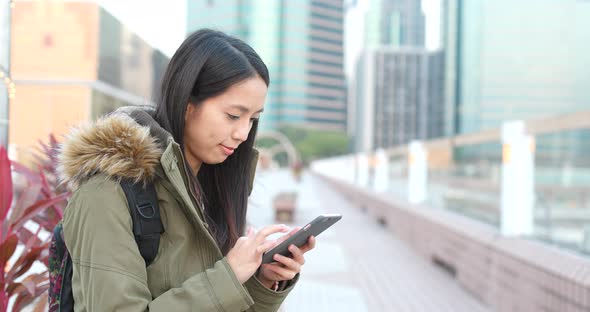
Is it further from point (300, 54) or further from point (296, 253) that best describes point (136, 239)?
point (300, 54)

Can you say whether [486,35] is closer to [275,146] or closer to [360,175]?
[360,175]

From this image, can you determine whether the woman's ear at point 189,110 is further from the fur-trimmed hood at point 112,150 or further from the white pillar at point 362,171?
the white pillar at point 362,171

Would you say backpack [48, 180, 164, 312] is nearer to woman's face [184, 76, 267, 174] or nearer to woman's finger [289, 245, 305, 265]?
woman's face [184, 76, 267, 174]

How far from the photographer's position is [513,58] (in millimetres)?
54781

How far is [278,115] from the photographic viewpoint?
104 m

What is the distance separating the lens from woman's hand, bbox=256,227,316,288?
1.42 metres

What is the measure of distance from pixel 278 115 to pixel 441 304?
98.3 meters

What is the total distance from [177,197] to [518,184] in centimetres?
493

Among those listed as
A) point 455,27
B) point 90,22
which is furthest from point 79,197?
point 455,27

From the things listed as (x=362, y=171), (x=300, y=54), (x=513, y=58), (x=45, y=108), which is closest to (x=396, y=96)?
(x=300, y=54)

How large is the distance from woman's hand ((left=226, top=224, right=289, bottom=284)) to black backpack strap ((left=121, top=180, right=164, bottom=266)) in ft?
0.55

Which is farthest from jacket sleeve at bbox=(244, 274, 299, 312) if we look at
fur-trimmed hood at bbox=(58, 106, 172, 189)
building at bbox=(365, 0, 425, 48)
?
building at bbox=(365, 0, 425, 48)

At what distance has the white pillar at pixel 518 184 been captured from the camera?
5449 mm

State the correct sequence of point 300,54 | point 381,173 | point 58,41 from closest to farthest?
point 58,41
point 381,173
point 300,54
